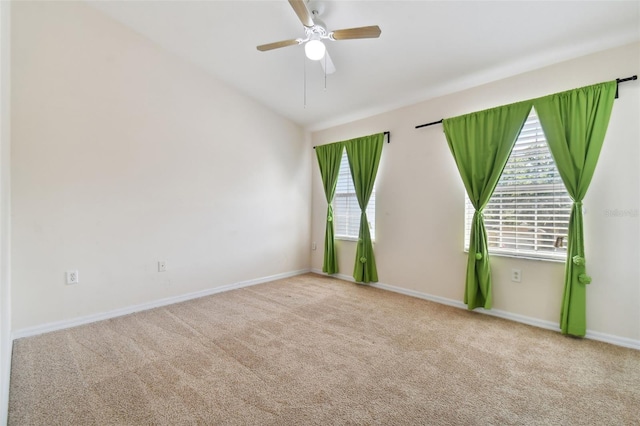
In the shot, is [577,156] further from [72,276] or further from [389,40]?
[72,276]

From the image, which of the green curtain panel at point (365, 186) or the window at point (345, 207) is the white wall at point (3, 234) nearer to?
the green curtain panel at point (365, 186)

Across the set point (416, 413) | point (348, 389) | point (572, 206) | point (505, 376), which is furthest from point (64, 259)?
point (572, 206)

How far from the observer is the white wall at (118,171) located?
2.58 m

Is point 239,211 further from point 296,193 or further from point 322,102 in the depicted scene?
point 322,102

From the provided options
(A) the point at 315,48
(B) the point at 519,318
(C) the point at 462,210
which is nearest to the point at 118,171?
(A) the point at 315,48

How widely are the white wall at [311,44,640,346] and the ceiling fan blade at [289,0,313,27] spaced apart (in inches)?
79.8

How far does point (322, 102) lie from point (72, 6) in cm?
285

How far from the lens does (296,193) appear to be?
16.0ft

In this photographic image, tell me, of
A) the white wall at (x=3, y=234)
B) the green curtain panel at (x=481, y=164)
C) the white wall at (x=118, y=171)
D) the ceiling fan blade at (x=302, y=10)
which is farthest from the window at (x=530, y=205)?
the white wall at (x=3, y=234)

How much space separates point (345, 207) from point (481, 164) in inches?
82.5

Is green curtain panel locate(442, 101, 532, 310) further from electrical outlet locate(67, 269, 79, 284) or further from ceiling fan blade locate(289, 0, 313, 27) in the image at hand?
electrical outlet locate(67, 269, 79, 284)

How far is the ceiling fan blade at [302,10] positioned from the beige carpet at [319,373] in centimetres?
258

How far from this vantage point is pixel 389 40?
277cm

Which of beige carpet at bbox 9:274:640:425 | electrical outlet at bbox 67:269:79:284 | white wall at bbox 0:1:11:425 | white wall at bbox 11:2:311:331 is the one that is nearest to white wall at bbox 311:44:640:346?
beige carpet at bbox 9:274:640:425
